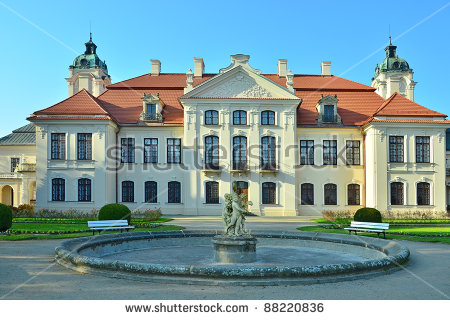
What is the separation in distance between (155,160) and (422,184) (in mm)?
22424

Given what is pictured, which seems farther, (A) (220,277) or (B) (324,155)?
(B) (324,155)

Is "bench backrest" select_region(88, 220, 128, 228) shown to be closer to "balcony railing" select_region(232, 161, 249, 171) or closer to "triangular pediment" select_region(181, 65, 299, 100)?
"balcony railing" select_region(232, 161, 249, 171)

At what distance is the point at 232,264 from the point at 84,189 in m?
24.8

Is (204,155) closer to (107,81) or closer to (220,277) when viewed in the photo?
(220,277)

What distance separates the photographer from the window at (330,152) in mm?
35812

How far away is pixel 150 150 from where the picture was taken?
35.9 metres

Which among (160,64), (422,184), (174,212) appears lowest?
(174,212)

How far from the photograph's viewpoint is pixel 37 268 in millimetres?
10547

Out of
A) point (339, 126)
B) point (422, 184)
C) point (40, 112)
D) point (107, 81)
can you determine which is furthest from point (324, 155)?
point (107, 81)

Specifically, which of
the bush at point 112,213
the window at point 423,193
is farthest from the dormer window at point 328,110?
the bush at point 112,213

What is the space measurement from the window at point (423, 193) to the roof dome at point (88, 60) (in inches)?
1757

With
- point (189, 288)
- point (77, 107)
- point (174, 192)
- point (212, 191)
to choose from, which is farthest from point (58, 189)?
point (189, 288)
